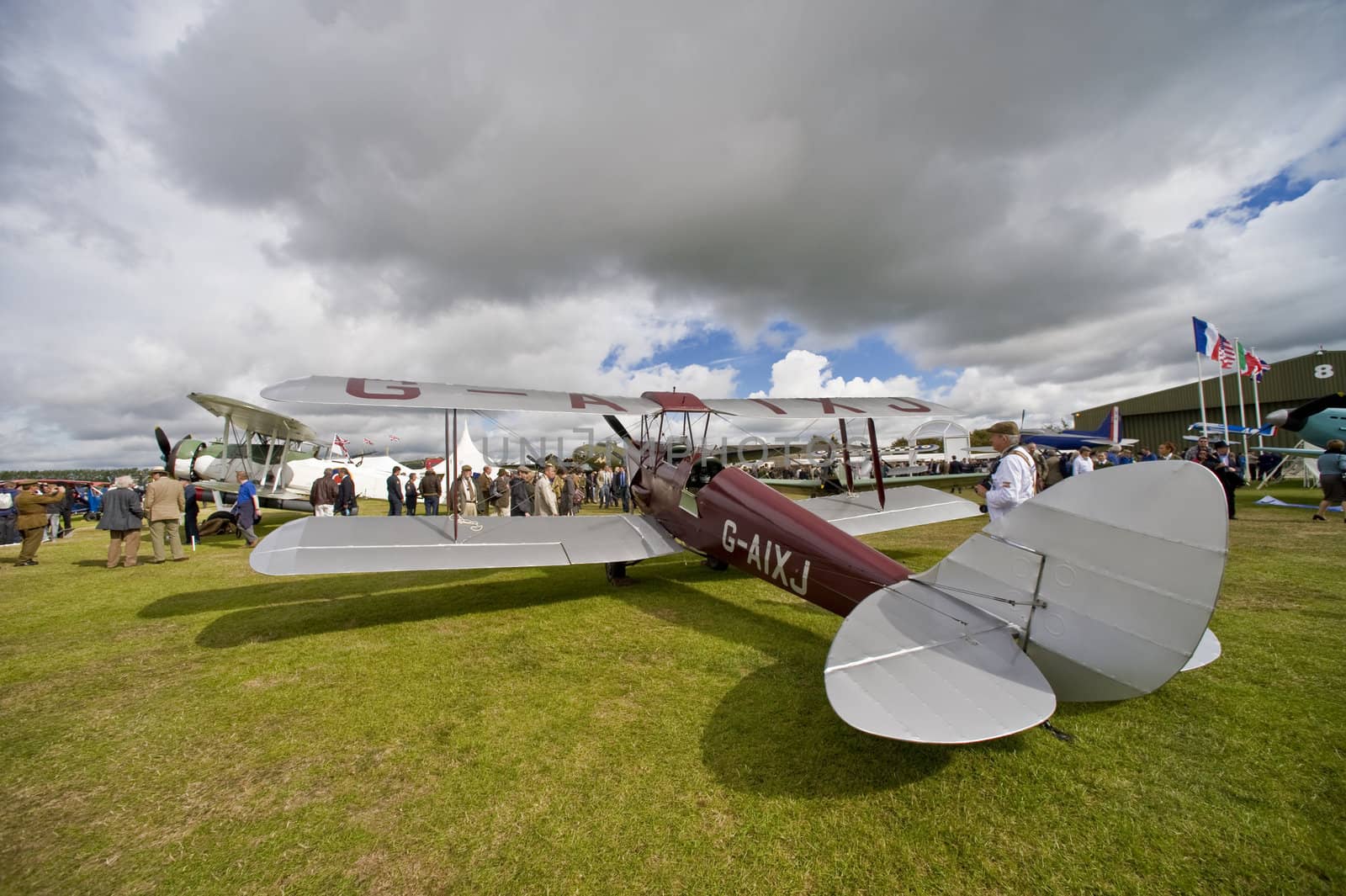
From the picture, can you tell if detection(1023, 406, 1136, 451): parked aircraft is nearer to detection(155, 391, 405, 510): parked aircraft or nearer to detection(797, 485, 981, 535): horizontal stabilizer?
detection(797, 485, 981, 535): horizontal stabilizer

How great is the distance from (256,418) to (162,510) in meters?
4.95

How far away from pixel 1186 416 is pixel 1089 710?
4107cm

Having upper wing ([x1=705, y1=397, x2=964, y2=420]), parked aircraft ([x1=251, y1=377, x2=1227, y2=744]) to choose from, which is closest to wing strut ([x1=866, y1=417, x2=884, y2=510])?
upper wing ([x1=705, y1=397, x2=964, y2=420])

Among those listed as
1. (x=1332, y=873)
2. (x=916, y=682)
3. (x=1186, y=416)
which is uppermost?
(x=1186, y=416)

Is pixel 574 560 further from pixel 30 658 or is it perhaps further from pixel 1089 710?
pixel 30 658

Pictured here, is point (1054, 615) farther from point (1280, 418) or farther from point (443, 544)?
point (1280, 418)

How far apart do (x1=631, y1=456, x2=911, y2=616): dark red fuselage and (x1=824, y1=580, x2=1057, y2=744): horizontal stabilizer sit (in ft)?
2.51

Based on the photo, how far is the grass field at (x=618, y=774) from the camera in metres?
1.89

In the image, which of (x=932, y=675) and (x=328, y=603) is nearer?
(x=932, y=675)

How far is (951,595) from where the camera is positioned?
2.66 m

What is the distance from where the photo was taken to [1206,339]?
17562 mm

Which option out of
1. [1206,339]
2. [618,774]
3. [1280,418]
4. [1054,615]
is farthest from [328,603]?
[1206,339]

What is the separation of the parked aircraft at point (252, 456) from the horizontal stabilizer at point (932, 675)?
1391 cm

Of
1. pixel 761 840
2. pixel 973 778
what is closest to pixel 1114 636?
pixel 973 778
